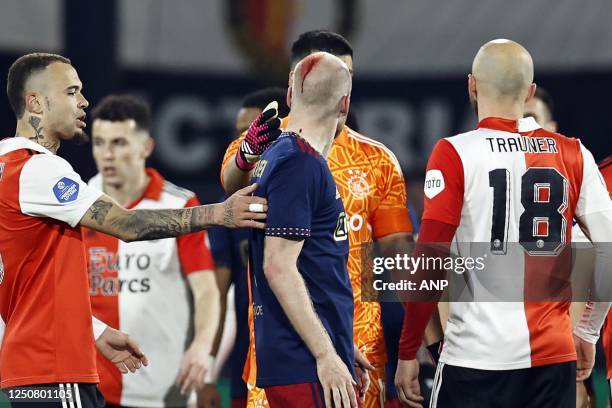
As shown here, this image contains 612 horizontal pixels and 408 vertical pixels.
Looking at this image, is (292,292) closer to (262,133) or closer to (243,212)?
(243,212)

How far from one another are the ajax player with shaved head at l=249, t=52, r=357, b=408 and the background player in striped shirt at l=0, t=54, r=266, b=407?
312 millimetres

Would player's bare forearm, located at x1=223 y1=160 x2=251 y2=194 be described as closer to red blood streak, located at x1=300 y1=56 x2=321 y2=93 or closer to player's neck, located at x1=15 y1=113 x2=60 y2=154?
red blood streak, located at x1=300 y1=56 x2=321 y2=93

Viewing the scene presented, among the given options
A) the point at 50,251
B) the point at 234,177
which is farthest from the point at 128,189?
the point at 50,251

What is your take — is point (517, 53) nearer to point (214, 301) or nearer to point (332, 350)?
point (332, 350)

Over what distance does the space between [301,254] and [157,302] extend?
106 inches

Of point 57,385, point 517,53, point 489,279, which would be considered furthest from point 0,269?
point 517,53

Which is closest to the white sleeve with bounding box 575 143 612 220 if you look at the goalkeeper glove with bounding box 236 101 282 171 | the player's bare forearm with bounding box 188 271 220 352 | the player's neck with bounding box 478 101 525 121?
the player's neck with bounding box 478 101 525 121

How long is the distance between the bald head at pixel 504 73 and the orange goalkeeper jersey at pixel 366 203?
0.68 meters

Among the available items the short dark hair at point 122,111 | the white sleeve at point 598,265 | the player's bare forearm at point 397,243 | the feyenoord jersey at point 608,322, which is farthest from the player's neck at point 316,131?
the short dark hair at point 122,111

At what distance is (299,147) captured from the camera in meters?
4.28

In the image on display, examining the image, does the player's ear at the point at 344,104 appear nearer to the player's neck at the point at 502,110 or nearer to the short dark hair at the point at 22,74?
the player's neck at the point at 502,110

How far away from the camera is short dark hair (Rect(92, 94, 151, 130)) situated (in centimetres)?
730

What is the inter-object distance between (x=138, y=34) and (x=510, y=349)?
355 inches

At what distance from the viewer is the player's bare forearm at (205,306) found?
6.61 m
